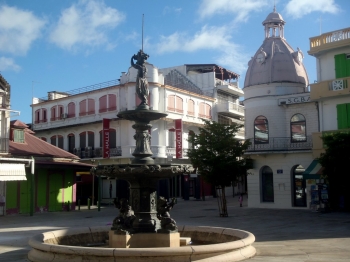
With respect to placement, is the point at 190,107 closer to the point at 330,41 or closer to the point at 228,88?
the point at 228,88

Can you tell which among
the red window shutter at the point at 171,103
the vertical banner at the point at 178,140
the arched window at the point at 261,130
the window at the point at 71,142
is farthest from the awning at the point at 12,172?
the red window shutter at the point at 171,103

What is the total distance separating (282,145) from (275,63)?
6.35 meters

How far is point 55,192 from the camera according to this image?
33969 millimetres

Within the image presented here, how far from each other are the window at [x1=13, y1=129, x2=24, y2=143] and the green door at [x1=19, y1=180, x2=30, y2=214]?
3.50 m

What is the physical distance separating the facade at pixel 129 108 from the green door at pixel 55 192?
662 centimetres

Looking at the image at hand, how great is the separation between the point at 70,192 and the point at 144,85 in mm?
24012

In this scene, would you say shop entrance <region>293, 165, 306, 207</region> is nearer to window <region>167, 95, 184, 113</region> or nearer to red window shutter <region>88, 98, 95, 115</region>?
window <region>167, 95, 184, 113</region>

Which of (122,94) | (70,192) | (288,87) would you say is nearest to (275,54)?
(288,87)

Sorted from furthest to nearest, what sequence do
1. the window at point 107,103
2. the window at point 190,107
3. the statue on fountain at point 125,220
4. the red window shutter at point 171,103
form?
the window at point 190,107 → the red window shutter at point 171,103 → the window at point 107,103 → the statue on fountain at point 125,220

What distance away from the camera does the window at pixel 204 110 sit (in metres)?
48.6

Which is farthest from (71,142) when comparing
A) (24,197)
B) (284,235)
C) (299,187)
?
(284,235)

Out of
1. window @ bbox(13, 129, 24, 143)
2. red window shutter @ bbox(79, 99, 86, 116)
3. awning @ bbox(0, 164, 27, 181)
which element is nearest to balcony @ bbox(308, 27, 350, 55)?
awning @ bbox(0, 164, 27, 181)

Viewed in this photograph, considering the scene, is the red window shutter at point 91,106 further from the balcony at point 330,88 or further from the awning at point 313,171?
the awning at point 313,171

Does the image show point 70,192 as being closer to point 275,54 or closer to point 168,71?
point 275,54
